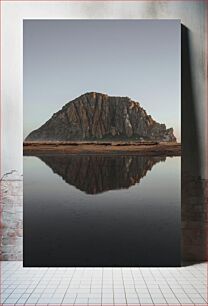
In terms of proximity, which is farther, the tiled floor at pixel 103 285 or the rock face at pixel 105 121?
the rock face at pixel 105 121

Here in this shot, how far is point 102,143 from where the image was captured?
372 cm

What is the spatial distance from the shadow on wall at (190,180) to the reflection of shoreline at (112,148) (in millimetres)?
138

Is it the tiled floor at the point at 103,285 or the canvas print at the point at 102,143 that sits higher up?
the canvas print at the point at 102,143

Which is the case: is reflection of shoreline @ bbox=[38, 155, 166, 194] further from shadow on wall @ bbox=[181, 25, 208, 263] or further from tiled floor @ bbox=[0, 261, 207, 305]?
tiled floor @ bbox=[0, 261, 207, 305]

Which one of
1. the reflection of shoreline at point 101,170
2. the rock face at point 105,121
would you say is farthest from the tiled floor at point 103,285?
the rock face at point 105,121

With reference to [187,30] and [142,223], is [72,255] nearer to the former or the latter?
[142,223]

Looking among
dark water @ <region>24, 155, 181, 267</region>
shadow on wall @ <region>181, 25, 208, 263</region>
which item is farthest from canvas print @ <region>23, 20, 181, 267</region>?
shadow on wall @ <region>181, 25, 208, 263</region>

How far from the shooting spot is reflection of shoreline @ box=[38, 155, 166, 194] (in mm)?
3672

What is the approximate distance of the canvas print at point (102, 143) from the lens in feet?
12.0

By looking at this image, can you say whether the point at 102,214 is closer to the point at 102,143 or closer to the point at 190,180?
the point at 102,143

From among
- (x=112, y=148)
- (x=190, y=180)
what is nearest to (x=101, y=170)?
(x=112, y=148)

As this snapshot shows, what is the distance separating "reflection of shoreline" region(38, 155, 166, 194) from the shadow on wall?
0.24 metres

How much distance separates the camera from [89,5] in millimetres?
3783

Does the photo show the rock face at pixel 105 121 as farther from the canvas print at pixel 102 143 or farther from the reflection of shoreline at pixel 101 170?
the reflection of shoreline at pixel 101 170
